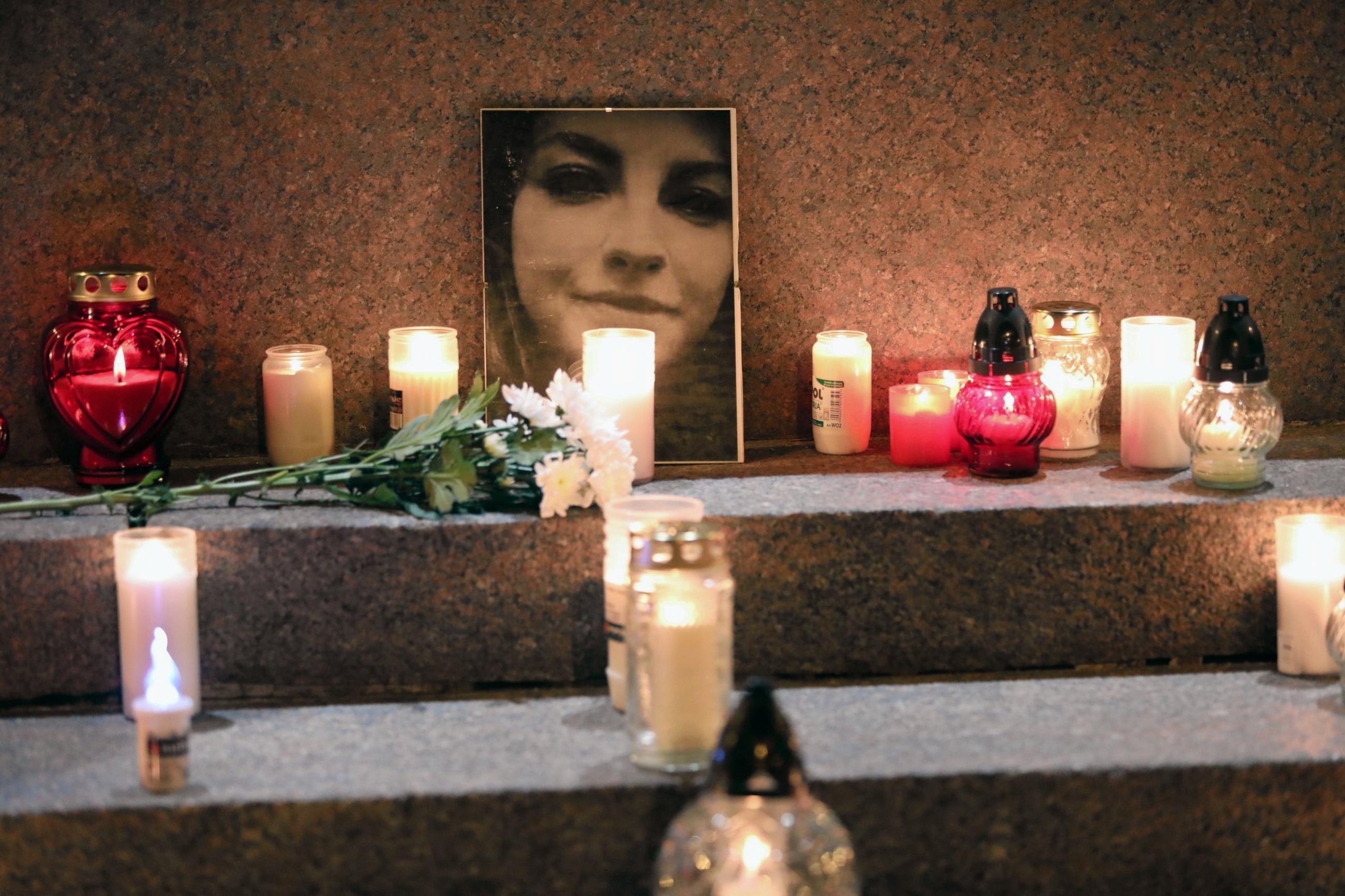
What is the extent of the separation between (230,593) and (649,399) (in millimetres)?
463

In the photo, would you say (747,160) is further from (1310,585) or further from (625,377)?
(1310,585)

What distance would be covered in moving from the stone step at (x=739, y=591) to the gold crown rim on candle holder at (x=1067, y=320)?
23 centimetres

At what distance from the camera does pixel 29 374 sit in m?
1.77

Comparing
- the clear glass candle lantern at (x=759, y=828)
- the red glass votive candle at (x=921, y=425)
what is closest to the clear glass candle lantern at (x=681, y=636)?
the clear glass candle lantern at (x=759, y=828)

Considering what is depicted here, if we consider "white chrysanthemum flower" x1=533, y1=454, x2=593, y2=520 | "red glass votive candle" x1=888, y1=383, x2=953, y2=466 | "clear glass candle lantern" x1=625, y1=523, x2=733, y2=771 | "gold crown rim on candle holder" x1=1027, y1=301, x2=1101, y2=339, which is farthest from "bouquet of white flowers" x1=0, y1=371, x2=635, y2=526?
"gold crown rim on candle holder" x1=1027, y1=301, x2=1101, y2=339

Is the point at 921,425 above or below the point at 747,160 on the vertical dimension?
below

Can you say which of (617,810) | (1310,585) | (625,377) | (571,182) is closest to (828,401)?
(625,377)

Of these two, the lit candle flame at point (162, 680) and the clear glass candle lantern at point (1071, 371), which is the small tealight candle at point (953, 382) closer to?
the clear glass candle lantern at point (1071, 371)

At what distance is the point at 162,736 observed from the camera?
123 cm

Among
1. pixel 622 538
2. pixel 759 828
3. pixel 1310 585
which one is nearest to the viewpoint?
pixel 759 828

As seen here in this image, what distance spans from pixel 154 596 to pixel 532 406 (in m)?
0.38

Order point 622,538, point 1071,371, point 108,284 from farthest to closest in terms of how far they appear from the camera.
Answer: point 1071,371
point 108,284
point 622,538

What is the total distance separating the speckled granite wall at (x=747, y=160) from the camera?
172 cm

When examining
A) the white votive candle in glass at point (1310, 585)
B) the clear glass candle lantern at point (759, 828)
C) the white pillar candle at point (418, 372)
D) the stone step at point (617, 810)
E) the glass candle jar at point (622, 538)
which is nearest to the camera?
the clear glass candle lantern at point (759, 828)
